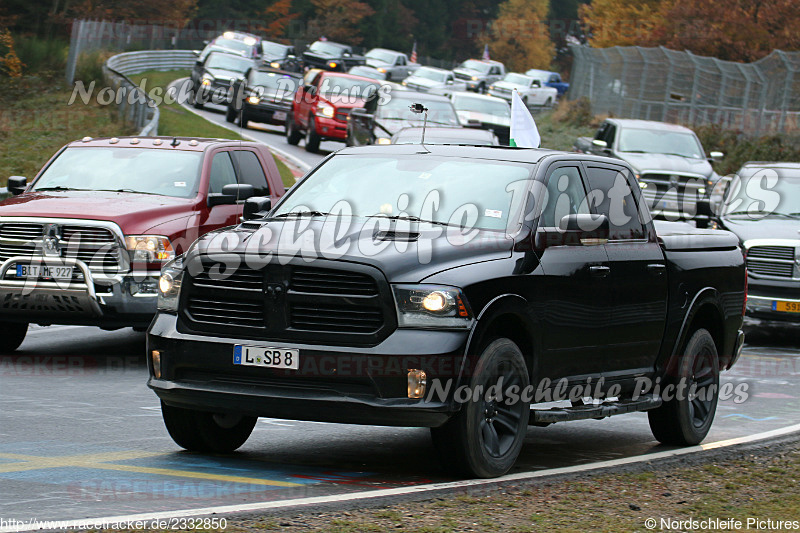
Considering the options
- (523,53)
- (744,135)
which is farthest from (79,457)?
(523,53)

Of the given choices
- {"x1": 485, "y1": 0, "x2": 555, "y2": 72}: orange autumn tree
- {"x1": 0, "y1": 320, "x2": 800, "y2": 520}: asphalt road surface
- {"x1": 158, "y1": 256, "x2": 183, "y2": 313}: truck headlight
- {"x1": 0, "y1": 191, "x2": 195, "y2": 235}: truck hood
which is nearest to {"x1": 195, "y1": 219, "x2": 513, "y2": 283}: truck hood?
{"x1": 158, "y1": 256, "x2": 183, "y2": 313}: truck headlight

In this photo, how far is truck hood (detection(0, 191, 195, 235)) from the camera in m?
12.2

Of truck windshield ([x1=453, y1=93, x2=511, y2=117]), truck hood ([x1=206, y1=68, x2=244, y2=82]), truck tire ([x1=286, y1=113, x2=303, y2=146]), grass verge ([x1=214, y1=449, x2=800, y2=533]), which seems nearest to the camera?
grass verge ([x1=214, y1=449, x2=800, y2=533])

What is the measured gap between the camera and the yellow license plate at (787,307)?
16.6 meters

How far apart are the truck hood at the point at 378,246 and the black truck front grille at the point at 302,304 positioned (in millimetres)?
94

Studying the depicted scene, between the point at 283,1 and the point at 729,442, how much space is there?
98447mm

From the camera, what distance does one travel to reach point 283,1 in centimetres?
10531

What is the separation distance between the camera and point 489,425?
25.4 ft

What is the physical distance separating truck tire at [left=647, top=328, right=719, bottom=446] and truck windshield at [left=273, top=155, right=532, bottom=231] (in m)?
2.16

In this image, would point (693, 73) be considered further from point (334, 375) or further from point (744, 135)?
point (334, 375)

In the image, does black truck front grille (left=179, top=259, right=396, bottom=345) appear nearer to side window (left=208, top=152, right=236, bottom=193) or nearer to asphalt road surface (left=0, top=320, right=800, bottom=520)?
asphalt road surface (left=0, top=320, right=800, bottom=520)

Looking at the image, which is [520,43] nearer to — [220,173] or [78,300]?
[220,173]

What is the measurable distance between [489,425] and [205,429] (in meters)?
1.80

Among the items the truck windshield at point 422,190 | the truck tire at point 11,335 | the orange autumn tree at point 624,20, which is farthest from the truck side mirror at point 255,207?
the orange autumn tree at point 624,20
